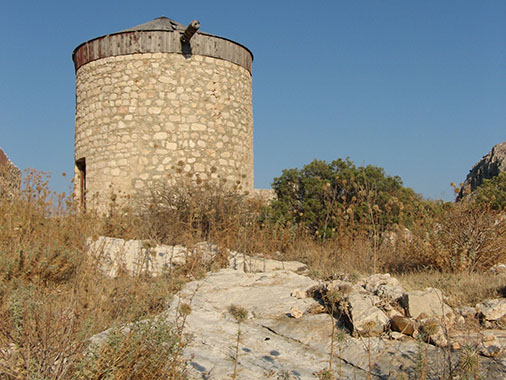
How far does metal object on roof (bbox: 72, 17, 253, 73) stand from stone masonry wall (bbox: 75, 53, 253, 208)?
5.8 inches

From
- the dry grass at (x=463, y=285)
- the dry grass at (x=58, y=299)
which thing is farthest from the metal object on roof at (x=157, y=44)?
the dry grass at (x=463, y=285)

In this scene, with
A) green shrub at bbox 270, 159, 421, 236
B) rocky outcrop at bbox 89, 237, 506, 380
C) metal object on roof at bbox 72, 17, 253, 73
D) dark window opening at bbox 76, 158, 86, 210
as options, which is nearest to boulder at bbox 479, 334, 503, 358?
rocky outcrop at bbox 89, 237, 506, 380

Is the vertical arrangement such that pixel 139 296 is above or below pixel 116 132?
below

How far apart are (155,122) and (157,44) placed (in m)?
1.64

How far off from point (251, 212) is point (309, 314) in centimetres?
529

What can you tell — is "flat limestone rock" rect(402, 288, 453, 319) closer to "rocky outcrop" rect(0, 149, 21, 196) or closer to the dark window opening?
"rocky outcrop" rect(0, 149, 21, 196)

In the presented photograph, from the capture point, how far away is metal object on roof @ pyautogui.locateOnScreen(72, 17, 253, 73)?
971 centimetres

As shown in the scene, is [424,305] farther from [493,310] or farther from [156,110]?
[156,110]

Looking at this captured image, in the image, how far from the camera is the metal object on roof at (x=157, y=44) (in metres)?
9.71

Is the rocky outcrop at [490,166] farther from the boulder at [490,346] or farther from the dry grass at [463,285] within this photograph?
the boulder at [490,346]

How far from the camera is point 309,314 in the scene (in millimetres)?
4074

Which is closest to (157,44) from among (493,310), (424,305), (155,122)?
(155,122)

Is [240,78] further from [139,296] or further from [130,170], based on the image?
[139,296]

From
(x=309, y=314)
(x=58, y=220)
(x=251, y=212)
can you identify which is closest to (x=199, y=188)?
(x=251, y=212)
